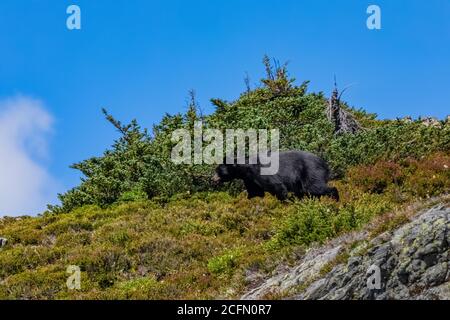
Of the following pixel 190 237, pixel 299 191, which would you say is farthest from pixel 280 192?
pixel 190 237

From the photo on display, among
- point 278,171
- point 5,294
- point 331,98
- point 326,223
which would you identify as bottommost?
point 5,294

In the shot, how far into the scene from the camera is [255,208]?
76.0 ft

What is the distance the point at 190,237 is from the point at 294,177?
13.9 ft

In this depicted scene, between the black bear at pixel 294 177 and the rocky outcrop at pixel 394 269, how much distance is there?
9627 millimetres

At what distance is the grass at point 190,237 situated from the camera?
53.3ft

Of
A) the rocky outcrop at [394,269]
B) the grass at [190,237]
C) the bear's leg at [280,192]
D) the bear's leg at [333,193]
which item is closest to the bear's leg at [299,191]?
the bear's leg at [280,192]

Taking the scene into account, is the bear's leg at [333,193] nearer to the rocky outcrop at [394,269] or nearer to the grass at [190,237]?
the grass at [190,237]

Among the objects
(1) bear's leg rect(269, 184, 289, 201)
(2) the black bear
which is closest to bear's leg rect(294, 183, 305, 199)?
(2) the black bear

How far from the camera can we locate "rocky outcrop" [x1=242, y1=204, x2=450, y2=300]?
11195 millimetres

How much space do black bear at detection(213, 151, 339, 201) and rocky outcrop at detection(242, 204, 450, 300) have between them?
963cm

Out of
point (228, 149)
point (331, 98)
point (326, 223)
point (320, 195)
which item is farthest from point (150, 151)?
point (326, 223)
